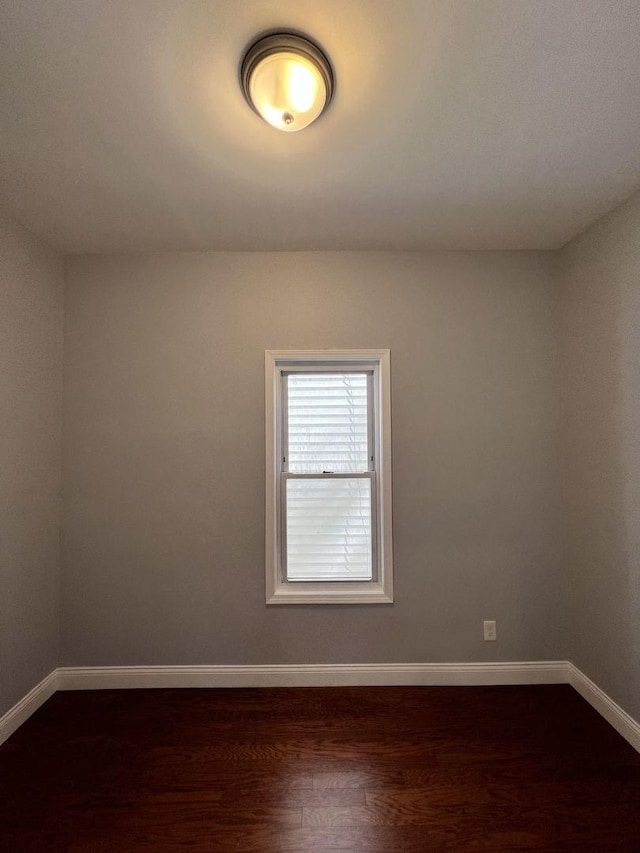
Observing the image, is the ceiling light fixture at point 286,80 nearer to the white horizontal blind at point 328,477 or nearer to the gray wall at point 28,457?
the white horizontal blind at point 328,477

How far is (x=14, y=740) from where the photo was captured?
6.81 feet

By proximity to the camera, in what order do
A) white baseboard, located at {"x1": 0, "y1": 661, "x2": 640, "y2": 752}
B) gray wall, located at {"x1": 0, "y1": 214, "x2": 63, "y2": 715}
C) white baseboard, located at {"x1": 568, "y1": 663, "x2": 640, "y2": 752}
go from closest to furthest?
white baseboard, located at {"x1": 568, "y1": 663, "x2": 640, "y2": 752}
gray wall, located at {"x1": 0, "y1": 214, "x2": 63, "y2": 715}
white baseboard, located at {"x1": 0, "y1": 661, "x2": 640, "y2": 752}

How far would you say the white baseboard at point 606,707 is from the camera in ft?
6.59

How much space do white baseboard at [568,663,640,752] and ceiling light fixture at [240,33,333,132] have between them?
2.97 m

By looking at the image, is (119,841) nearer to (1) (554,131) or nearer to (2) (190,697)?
(2) (190,697)

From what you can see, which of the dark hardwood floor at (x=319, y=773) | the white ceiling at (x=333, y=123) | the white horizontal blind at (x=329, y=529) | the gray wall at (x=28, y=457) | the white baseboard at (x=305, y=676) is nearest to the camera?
the white ceiling at (x=333, y=123)

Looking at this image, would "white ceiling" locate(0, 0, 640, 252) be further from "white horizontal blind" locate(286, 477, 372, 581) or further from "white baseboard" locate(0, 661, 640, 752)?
"white baseboard" locate(0, 661, 640, 752)

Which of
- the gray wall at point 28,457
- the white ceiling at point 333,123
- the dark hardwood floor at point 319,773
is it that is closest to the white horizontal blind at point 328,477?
the dark hardwood floor at point 319,773

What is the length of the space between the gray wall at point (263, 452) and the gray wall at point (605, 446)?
13 cm

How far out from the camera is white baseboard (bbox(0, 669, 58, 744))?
208 centimetres

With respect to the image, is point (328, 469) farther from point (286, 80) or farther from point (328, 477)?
point (286, 80)

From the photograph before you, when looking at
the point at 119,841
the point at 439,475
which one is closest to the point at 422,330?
the point at 439,475

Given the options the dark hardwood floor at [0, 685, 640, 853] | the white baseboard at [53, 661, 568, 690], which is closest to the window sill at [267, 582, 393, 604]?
the white baseboard at [53, 661, 568, 690]

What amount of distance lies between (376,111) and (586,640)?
2807mm
